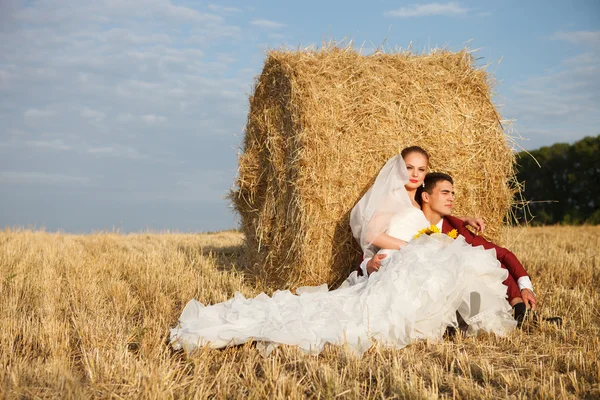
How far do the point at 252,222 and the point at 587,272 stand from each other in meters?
3.80

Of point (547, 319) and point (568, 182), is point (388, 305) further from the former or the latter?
point (568, 182)

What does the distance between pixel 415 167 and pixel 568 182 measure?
56.0ft

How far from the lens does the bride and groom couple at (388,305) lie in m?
3.64

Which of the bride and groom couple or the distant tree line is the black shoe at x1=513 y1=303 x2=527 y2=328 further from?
the distant tree line

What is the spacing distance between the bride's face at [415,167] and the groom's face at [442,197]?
0.17 m

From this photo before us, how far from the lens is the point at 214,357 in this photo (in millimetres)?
3494

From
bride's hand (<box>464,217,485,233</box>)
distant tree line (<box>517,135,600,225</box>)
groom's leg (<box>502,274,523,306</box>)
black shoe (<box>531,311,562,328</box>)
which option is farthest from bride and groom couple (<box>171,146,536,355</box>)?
distant tree line (<box>517,135,600,225</box>)

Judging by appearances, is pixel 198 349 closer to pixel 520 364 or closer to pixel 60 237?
pixel 520 364

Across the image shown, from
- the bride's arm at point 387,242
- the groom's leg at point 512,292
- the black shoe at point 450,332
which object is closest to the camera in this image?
the black shoe at point 450,332

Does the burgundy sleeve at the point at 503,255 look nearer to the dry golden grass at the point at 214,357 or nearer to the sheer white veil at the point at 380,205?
the dry golden grass at the point at 214,357

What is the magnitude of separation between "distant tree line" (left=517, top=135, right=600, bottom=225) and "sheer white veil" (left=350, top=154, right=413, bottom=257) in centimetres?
1521

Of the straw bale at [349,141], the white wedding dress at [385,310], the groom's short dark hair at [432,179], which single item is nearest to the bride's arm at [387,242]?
the white wedding dress at [385,310]

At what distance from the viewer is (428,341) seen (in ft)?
12.3

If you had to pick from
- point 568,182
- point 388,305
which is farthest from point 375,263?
point 568,182
